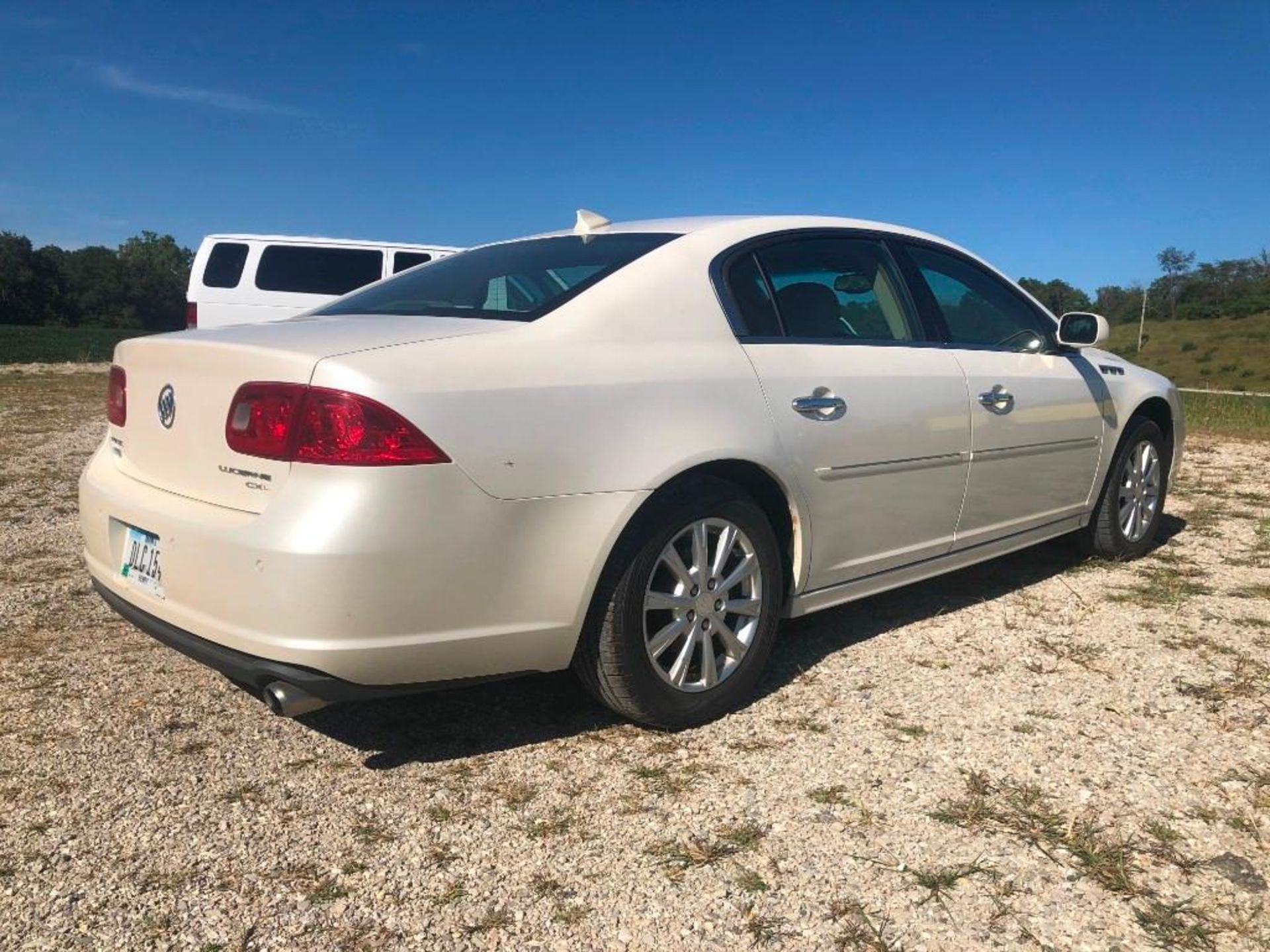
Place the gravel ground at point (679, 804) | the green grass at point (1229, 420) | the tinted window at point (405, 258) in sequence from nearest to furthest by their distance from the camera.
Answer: the gravel ground at point (679, 804)
the green grass at point (1229, 420)
the tinted window at point (405, 258)

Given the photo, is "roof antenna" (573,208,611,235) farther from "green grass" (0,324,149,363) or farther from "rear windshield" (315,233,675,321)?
"green grass" (0,324,149,363)

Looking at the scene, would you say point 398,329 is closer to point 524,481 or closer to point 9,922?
point 524,481

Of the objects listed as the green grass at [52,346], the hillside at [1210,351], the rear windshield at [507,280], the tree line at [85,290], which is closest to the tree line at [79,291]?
the tree line at [85,290]

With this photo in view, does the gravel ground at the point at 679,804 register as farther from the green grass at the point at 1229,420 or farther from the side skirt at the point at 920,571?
the green grass at the point at 1229,420

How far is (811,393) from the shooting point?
306cm

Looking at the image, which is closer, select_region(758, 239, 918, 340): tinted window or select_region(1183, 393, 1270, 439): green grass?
select_region(758, 239, 918, 340): tinted window

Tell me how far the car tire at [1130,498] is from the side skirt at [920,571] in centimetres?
29

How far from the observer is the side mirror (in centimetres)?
411

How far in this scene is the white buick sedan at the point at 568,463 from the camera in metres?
2.22

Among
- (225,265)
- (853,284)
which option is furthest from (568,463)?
(225,265)

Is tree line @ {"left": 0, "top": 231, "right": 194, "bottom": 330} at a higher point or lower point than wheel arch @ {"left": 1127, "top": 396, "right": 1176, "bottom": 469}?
higher

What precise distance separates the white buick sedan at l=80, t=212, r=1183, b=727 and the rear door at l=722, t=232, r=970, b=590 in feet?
0.04

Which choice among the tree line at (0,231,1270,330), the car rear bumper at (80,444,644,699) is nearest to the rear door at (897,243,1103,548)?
the car rear bumper at (80,444,644,699)

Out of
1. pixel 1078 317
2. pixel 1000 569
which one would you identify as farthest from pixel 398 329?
pixel 1000 569
